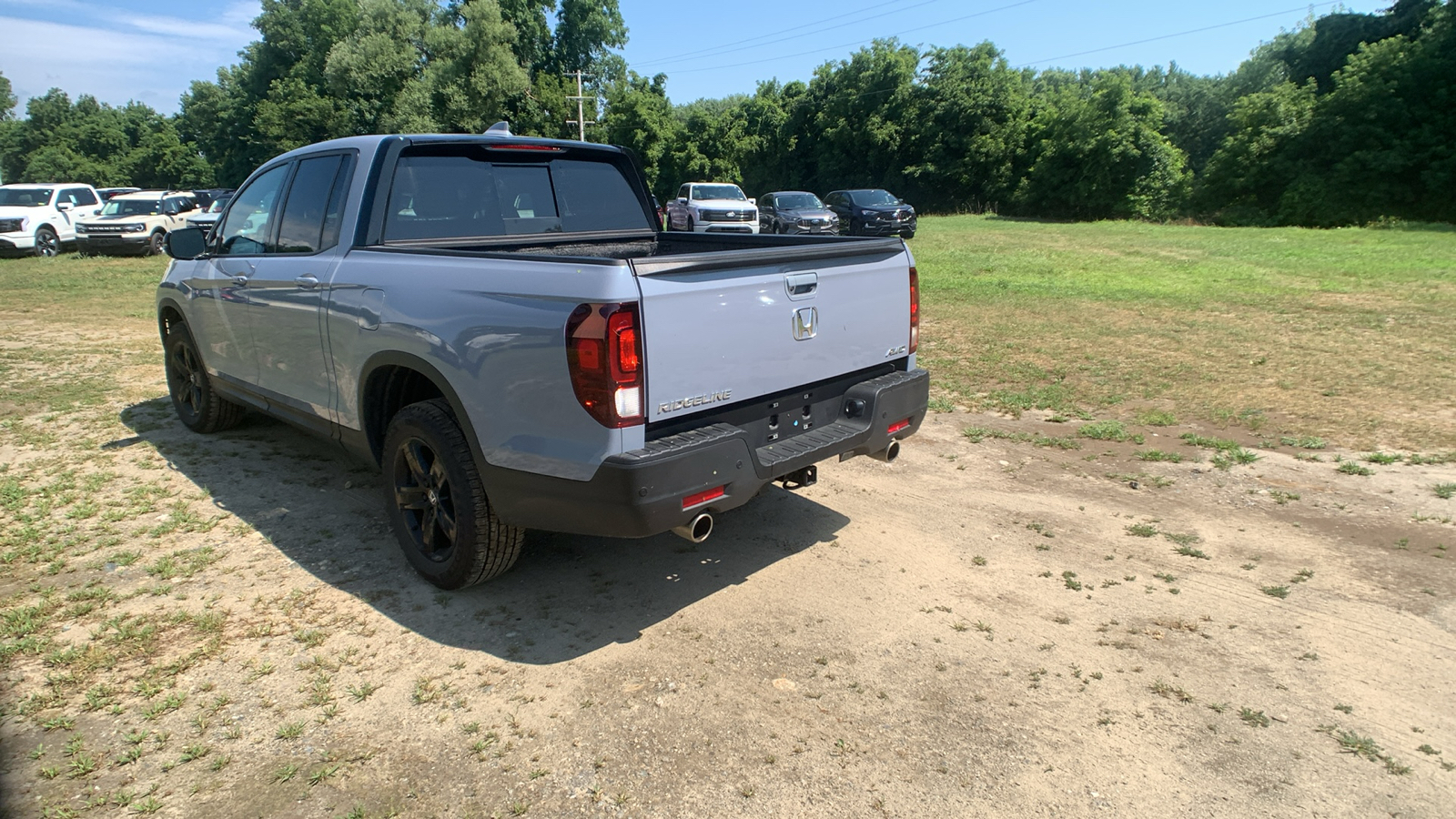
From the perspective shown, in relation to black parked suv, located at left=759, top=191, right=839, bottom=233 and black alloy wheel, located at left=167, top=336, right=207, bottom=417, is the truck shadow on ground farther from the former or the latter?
black parked suv, located at left=759, top=191, right=839, bottom=233

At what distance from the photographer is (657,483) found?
10.2 ft

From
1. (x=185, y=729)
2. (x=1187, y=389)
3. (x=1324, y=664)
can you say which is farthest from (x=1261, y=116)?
(x=185, y=729)

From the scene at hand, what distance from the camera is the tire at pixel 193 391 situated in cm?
626

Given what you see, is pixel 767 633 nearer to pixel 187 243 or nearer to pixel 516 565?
pixel 516 565

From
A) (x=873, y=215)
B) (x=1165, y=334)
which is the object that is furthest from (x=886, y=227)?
(x=1165, y=334)

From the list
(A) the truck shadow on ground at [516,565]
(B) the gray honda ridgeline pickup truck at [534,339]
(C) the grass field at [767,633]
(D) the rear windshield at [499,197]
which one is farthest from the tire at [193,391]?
(D) the rear windshield at [499,197]

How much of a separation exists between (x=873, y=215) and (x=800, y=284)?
2444 centimetres

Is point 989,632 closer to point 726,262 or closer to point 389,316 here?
point 726,262

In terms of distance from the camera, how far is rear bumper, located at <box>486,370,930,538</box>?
311cm

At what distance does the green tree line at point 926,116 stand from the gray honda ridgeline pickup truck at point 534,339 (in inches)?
1525

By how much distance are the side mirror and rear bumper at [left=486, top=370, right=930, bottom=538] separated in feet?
11.3

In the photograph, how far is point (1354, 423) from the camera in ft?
21.5

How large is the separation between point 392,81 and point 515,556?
5632 centimetres

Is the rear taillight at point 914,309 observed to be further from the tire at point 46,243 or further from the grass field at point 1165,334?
the tire at point 46,243
